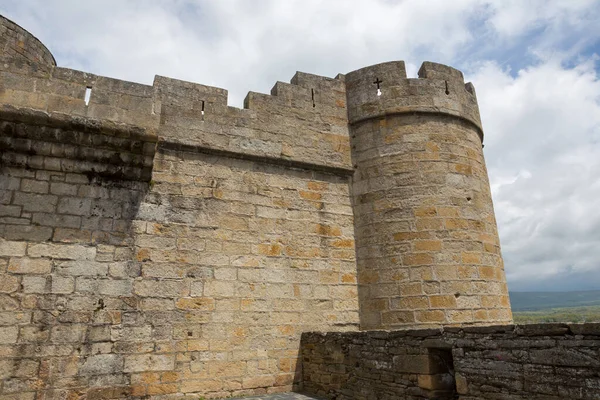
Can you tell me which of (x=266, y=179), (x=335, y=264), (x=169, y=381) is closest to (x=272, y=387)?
(x=169, y=381)

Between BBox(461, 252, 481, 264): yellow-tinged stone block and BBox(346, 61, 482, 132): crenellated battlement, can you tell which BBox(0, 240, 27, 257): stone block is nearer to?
BBox(346, 61, 482, 132): crenellated battlement

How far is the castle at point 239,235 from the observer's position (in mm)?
5008

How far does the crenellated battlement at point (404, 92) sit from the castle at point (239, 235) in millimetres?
36

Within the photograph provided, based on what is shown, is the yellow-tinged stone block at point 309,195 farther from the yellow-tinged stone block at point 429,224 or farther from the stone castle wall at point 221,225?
the yellow-tinged stone block at point 429,224

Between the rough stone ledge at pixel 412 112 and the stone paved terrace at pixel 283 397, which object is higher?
the rough stone ledge at pixel 412 112

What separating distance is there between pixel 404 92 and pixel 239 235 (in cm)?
380

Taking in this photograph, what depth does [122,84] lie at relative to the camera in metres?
6.02

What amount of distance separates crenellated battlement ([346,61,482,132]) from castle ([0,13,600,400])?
36 millimetres

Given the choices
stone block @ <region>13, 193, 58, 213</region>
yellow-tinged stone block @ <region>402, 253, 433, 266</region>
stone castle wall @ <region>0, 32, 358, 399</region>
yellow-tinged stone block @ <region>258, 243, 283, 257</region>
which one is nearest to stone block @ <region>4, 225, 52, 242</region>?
stone castle wall @ <region>0, 32, 358, 399</region>

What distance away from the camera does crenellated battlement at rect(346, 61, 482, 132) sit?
291 inches

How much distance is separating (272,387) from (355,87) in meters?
5.21

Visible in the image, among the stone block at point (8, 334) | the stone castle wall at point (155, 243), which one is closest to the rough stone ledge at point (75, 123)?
the stone castle wall at point (155, 243)

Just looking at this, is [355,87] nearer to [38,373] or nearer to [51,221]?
[51,221]

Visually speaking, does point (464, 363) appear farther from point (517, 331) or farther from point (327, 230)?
point (327, 230)
